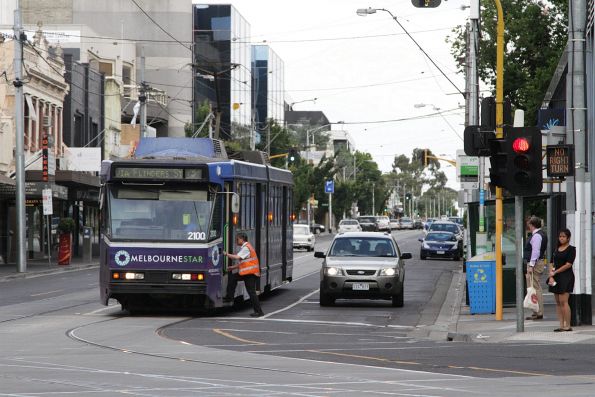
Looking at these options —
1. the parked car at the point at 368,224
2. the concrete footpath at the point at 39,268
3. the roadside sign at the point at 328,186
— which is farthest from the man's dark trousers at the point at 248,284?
the roadside sign at the point at 328,186

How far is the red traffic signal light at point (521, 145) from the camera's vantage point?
21.5m

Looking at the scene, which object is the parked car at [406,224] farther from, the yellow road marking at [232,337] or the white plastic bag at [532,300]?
the yellow road marking at [232,337]

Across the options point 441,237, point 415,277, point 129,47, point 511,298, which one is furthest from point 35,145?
point 511,298

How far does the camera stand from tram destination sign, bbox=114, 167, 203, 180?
82.9 ft

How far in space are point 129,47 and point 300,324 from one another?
233ft

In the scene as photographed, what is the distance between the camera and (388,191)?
19050cm

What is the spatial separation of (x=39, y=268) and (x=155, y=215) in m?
29.1

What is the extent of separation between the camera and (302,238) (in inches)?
2918

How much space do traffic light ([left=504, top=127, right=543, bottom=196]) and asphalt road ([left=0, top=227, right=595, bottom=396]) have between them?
2.75 metres

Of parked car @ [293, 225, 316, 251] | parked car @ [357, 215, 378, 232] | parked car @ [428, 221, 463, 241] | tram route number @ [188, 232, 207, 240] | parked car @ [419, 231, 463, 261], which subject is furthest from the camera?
parked car @ [357, 215, 378, 232]

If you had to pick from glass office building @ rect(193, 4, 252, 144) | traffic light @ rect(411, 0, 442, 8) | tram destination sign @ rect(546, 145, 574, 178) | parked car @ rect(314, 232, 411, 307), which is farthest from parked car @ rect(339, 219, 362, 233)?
tram destination sign @ rect(546, 145, 574, 178)

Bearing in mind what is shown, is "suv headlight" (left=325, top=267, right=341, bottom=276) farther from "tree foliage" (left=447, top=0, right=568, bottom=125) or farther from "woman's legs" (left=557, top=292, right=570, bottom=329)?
"tree foliage" (left=447, top=0, right=568, bottom=125)

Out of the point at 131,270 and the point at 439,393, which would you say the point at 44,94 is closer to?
the point at 131,270

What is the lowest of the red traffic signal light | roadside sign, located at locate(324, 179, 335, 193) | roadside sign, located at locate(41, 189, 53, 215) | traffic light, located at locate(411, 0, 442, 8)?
roadside sign, located at locate(41, 189, 53, 215)
